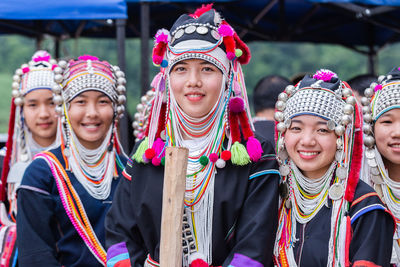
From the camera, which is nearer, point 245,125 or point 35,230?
point 245,125

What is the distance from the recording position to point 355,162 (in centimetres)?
273

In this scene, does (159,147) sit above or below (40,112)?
below

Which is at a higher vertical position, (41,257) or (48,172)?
(48,172)

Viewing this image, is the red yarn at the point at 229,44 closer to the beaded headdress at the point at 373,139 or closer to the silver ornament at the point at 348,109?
the silver ornament at the point at 348,109

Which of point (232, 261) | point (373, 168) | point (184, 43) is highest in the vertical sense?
point (184, 43)

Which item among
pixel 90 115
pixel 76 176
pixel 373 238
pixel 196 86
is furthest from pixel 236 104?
pixel 76 176

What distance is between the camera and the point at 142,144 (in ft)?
9.34

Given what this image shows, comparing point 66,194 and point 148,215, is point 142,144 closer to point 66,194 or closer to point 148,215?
point 148,215

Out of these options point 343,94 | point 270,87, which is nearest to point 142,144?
point 343,94

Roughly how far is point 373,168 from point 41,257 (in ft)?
6.29

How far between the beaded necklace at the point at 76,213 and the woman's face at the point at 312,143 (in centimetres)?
129

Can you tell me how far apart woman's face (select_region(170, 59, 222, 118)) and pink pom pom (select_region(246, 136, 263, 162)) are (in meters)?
0.27

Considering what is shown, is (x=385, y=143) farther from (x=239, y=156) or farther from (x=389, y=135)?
(x=239, y=156)

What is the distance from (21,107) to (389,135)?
253 centimetres
